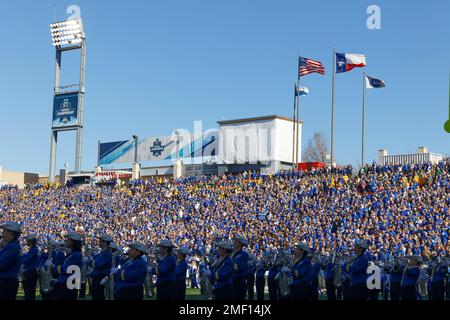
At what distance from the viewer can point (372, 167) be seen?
33.0 meters

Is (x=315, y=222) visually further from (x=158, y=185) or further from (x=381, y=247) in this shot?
(x=158, y=185)

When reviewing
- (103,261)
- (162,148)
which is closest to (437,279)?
(103,261)

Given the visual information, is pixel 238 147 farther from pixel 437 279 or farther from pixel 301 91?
pixel 437 279

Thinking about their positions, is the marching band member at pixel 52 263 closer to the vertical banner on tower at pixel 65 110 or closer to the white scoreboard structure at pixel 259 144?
the white scoreboard structure at pixel 259 144

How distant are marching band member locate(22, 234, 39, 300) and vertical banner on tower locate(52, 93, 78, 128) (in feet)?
120

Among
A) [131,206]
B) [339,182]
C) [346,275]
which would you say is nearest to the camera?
[346,275]

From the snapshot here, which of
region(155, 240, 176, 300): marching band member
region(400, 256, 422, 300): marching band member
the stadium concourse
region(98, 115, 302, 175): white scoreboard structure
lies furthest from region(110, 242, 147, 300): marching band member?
region(98, 115, 302, 175): white scoreboard structure

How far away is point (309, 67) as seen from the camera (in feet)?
124

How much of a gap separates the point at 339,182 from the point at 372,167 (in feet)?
6.10

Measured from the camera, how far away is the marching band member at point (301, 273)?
42.5 ft

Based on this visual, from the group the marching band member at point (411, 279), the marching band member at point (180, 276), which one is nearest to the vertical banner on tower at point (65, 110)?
the marching band member at point (180, 276)

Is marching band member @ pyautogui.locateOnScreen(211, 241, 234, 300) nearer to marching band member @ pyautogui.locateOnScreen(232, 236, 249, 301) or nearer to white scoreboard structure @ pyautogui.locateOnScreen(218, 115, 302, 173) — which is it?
marching band member @ pyautogui.locateOnScreen(232, 236, 249, 301)

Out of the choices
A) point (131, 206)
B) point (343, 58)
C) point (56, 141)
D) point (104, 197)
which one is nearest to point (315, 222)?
point (343, 58)

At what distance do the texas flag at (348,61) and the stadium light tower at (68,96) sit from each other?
72.6 feet
